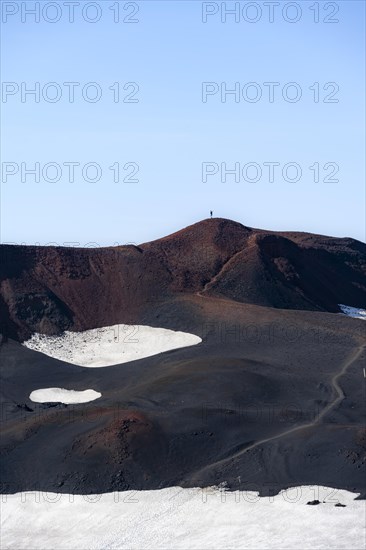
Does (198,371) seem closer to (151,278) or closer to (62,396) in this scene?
(62,396)

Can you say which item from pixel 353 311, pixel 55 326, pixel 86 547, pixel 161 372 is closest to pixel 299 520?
pixel 86 547

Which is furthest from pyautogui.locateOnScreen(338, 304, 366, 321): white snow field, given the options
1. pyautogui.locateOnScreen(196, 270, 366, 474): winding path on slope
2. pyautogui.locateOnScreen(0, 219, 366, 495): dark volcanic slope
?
pyautogui.locateOnScreen(196, 270, 366, 474): winding path on slope

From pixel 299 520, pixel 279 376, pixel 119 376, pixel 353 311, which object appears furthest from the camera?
pixel 353 311

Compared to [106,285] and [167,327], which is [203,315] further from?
[106,285]

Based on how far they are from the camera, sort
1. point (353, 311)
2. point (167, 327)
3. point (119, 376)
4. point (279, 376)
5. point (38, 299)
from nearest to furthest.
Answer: point (279, 376)
point (119, 376)
point (167, 327)
point (38, 299)
point (353, 311)

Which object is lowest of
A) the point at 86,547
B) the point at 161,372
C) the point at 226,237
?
the point at 86,547

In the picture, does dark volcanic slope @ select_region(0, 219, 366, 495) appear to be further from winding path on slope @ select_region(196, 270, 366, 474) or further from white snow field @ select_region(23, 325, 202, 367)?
white snow field @ select_region(23, 325, 202, 367)

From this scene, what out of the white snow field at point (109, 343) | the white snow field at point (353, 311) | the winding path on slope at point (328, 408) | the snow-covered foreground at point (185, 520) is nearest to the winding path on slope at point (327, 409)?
the winding path on slope at point (328, 408)
